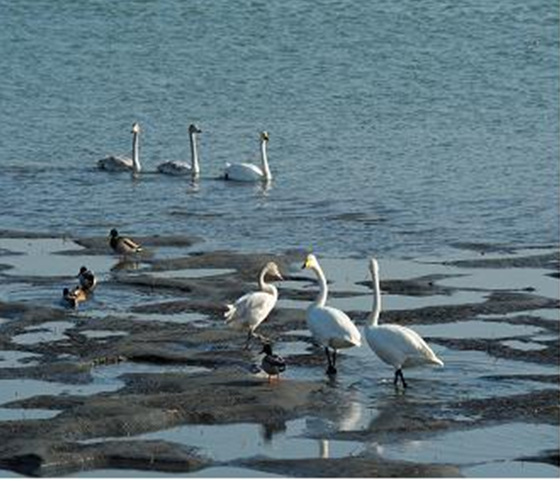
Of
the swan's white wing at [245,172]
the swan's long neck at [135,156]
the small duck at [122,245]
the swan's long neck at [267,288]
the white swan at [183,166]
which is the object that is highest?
the swan's long neck at [135,156]

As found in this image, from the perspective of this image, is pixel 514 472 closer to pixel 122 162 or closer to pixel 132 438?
pixel 132 438

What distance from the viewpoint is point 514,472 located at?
1700 centimetres

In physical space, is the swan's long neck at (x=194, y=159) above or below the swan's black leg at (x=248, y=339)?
above

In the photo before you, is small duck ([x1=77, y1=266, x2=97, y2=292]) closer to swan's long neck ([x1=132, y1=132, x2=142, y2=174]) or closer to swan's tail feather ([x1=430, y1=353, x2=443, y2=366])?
swan's tail feather ([x1=430, y1=353, x2=443, y2=366])

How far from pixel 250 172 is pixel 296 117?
7548 mm

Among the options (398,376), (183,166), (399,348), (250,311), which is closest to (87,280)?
(250,311)

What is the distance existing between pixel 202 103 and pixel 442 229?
14.3 metres

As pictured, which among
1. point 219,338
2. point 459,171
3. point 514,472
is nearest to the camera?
point 514,472

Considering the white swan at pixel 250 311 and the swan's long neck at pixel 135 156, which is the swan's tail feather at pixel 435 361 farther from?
the swan's long neck at pixel 135 156

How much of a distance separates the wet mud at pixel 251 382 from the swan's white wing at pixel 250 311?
285 millimetres

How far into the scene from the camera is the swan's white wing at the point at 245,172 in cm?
3309

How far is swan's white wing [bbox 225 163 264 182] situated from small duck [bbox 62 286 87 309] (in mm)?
9392

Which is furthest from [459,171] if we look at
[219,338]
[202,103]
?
[219,338]

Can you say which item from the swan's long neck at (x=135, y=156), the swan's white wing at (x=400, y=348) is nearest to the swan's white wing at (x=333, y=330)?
the swan's white wing at (x=400, y=348)
